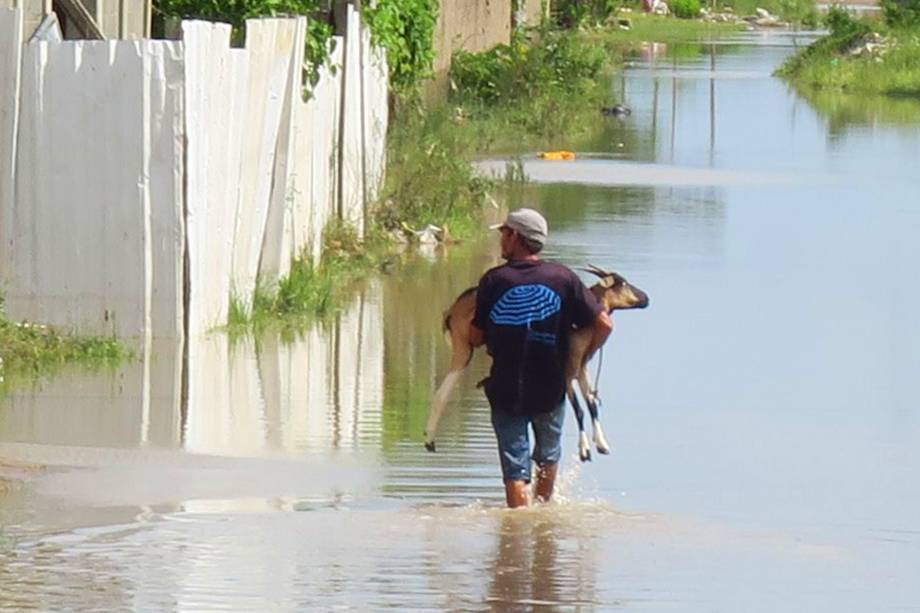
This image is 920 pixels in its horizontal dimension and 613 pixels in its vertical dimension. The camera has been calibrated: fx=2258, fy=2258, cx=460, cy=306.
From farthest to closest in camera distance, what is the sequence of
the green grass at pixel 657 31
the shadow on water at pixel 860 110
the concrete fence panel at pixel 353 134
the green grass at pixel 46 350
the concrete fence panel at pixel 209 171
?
the green grass at pixel 657 31 < the shadow on water at pixel 860 110 < the concrete fence panel at pixel 353 134 < the concrete fence panel at pixel 209 171 < the green grass at pixel 46 350

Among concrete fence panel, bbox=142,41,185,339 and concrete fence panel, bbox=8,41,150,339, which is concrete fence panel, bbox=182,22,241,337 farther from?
concrete fence panel, bbox=8,41,150,339

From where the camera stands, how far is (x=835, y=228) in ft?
67.6

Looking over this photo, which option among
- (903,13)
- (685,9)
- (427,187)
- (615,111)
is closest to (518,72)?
(615,111)

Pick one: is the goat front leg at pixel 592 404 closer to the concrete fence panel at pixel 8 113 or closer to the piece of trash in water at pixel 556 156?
the concrete fence panel at pixel 8 113

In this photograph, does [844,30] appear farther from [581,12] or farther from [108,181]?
[108,181]

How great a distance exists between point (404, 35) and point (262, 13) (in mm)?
3571

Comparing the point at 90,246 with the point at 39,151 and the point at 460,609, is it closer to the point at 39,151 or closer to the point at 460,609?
the point at 39,151

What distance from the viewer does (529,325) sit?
897cm

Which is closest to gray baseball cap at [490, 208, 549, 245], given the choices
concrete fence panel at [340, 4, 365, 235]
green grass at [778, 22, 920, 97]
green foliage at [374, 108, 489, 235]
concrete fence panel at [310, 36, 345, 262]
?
concrete fence panel at [310, 36, 345, 262]

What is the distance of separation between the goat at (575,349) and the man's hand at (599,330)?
0.02 m

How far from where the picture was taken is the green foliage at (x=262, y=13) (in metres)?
15.4

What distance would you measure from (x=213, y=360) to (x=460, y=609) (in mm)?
4887

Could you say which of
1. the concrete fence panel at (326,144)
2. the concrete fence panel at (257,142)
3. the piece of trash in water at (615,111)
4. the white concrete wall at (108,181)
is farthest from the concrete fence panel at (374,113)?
the piece of trash in water at (615,111)

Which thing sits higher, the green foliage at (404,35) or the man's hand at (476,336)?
the green foliage at (404,35)
